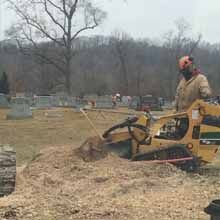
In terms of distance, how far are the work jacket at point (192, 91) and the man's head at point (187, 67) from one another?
119 mm

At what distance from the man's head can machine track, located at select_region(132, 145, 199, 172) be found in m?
1.51

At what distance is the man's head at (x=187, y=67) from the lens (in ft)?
35.2

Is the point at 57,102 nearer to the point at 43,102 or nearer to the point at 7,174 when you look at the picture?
the point at 43,102

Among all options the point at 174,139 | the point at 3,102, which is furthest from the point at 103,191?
the point at 3,102

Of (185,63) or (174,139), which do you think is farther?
(185,63)

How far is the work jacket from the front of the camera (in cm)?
1045

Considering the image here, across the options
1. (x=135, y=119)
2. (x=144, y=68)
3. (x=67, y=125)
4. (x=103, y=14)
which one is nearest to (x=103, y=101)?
(x=103, y=14)

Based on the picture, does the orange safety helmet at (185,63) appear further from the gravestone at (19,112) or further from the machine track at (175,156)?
the gravestone at (19,112)

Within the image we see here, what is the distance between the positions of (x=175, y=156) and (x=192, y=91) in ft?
4.43

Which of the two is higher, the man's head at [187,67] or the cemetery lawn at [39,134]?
the man's head at [187,67]

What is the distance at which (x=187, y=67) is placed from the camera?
10.8m

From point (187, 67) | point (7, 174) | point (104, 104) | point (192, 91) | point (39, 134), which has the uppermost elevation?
point (187, 67)

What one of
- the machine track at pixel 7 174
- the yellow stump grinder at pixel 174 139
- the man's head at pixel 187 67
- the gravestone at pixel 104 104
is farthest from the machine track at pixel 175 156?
the gravestone at pixel 104 104

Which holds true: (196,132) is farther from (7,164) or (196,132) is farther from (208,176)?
(7,164)
